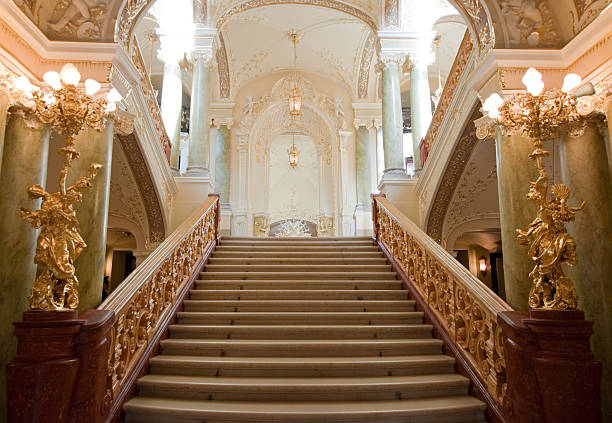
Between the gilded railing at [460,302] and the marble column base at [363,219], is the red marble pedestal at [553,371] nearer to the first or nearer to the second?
the gilded railing at [460,302]

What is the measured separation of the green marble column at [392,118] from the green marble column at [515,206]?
15.1 ft

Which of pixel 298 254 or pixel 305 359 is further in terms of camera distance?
pixel 298 254

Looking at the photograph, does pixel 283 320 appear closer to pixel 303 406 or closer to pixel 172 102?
pixel 303 406

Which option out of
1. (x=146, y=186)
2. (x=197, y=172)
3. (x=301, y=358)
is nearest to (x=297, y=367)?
(x=301, y=358)

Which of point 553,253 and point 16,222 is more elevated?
point 16,222

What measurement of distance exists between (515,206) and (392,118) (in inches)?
216

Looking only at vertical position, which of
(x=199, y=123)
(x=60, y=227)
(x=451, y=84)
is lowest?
(x=60, y=227)

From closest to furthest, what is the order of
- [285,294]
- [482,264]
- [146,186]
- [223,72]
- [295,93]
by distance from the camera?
[285,294] → [146,186] → [295,93] → [223,72] → [482,264]

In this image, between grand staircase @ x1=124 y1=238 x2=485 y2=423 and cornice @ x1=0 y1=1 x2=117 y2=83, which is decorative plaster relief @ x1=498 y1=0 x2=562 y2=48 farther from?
cornice @ x1=0 y1=1 x2=117 y2=83

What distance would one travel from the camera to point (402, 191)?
9.48 metres

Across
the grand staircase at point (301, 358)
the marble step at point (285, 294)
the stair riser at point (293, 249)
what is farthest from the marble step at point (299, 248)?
the marble step at point (285, 294)

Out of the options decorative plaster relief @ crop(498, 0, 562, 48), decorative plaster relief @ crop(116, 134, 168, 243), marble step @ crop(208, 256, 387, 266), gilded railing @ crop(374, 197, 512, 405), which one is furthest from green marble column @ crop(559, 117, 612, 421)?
decorative plaster relief @ crop(116, 134, 168, 243)

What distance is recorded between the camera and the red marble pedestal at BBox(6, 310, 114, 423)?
2934mm

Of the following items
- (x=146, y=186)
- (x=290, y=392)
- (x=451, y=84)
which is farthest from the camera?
(x=146, y=186)
